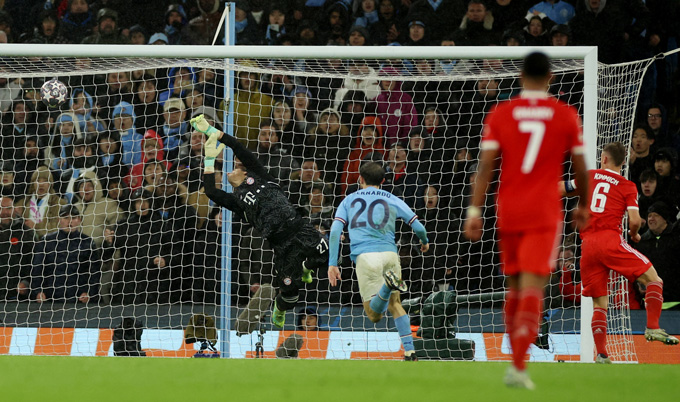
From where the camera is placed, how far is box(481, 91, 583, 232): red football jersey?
4.14m

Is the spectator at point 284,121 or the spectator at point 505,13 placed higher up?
the spectator at point 505,13

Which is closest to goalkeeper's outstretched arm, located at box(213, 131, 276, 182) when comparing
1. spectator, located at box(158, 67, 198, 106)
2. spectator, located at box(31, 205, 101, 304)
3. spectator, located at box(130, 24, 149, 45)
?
spectator, located at box(31, 205, 101, 304)

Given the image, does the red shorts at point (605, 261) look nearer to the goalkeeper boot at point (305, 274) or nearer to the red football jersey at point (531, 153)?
the goalkeeper boot at point (305, 274)

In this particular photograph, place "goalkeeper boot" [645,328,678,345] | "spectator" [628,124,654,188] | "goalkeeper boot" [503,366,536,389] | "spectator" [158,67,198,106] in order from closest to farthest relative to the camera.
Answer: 1. "goalkeeper boot" [503,366,536,389]
2. "goalkeeper boot" [645,328,678,345]
3. "spectator" [628,124,654,188]
4. "spectator" [158,67,198,106]

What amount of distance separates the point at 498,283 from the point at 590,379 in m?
4.87

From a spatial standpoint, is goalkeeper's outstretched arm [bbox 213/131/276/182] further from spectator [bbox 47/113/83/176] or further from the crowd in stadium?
spectator [bbox 47/113/83/176]

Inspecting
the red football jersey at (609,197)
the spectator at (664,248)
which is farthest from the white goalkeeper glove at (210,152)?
the spectator at (664,248)

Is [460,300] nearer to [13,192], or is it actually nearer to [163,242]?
[163,242]

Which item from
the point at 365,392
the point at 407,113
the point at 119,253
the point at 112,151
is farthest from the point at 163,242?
the point at 365,392

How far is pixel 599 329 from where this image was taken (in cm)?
736

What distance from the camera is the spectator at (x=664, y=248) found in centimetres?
914

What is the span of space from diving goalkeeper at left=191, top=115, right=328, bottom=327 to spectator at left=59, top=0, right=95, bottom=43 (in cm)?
506

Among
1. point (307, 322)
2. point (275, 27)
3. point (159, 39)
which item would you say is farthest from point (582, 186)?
point (159, 39)

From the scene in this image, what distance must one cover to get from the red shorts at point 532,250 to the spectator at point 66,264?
247 inches
